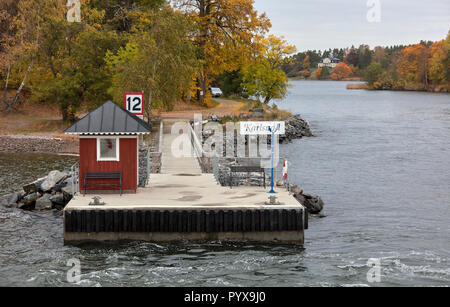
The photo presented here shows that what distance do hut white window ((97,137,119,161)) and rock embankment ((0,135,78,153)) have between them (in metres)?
24.7

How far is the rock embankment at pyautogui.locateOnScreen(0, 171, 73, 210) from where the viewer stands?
28.4 m

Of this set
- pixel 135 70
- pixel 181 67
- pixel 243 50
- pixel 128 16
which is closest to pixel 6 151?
pixel 135 70

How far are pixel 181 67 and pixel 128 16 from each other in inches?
879

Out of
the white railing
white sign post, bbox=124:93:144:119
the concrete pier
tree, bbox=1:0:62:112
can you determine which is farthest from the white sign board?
tree, bbox=1:0:62:112

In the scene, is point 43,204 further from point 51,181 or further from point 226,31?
point 226,31

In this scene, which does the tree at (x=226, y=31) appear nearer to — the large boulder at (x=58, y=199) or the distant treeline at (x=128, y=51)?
the distant treeline at (x=128, y=51)

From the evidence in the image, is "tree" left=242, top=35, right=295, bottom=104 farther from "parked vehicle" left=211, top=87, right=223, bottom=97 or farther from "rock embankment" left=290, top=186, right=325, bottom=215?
"rock embankment" left=290, top=186, right=325, bottom=215

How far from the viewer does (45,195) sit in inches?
1147

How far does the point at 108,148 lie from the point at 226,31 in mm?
47188

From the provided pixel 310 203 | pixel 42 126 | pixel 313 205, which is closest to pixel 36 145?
pixel 42 126

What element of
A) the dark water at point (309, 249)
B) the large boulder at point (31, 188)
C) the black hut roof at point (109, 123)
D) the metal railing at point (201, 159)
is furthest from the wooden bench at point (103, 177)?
the metal railing at point (201, 159)

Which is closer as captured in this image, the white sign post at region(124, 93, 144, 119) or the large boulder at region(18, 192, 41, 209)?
the white sign post at region(124, 93, 144, 119)

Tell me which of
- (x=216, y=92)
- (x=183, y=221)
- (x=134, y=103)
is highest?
(x=216, y=92)
